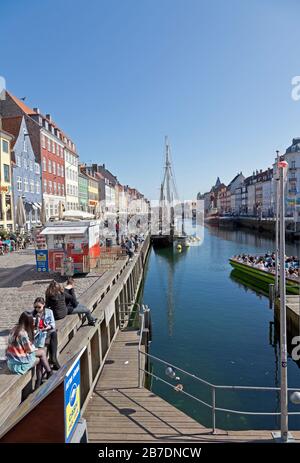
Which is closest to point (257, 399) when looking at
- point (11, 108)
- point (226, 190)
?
point (11, 108)

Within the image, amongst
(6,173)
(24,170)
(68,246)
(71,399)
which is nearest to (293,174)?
(24,170)

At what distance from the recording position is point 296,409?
10.6 metres

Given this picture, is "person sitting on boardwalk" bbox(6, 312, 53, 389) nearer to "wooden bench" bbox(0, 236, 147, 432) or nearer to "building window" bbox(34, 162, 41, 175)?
"wooden bench" bbox(0, 236, 147, 432)

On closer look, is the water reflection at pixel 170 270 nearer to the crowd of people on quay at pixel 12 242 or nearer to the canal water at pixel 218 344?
the canal water at pixel 218 344

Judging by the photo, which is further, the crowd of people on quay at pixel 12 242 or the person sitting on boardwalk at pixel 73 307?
the crowd of people on quay at pixel 12 242

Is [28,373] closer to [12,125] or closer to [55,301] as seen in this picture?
[55,301]

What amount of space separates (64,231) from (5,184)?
2136 centimetres

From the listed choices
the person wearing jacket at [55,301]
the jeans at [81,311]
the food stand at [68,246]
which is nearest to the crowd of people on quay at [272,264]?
the food stand at [68,246]

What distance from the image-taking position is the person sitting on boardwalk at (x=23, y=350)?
6156 millimetres

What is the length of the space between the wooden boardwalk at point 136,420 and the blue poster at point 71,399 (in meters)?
2.11

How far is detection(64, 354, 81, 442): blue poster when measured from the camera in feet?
14.8

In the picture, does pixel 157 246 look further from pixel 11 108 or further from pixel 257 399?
pixel 257 399

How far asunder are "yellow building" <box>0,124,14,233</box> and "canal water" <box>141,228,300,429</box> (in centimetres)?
1531

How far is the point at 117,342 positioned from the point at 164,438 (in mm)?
6131
